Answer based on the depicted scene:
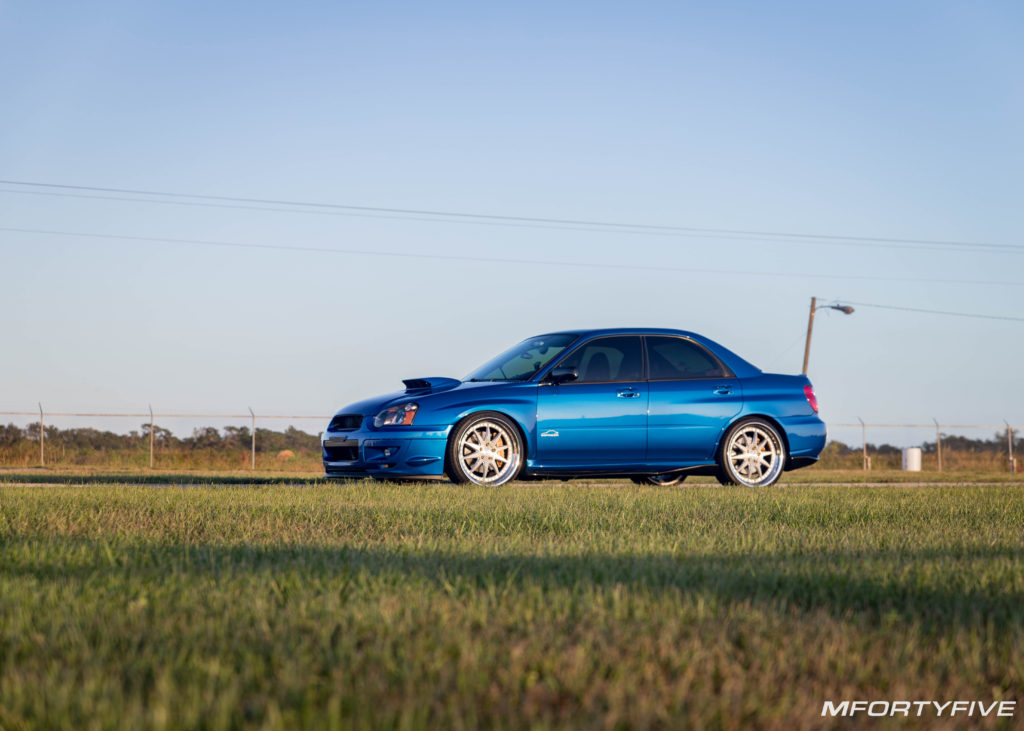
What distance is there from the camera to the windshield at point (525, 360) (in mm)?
11602

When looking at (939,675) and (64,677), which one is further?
(939,675)

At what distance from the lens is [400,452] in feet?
35.4

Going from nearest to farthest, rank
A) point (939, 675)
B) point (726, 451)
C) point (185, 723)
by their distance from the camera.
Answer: point (185, 723)
point (939, 675)
point (726, 451)

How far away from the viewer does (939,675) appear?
3.05m

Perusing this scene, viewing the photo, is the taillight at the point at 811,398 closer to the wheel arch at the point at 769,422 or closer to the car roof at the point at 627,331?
the wheel arch at the point at 769,422

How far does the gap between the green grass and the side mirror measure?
460 centimetres

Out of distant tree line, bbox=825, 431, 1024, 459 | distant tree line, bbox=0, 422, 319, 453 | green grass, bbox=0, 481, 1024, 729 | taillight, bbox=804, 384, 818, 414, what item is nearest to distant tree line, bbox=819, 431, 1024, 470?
distant tree line, bbox=825, 431, 1024, 459

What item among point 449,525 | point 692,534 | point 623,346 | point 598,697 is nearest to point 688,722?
point 598,697

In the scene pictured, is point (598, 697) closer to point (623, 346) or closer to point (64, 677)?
point (64, 677)

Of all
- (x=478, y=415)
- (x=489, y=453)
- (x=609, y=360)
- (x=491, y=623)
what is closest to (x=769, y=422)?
(x=609, y=360)

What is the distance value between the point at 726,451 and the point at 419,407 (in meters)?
3.59

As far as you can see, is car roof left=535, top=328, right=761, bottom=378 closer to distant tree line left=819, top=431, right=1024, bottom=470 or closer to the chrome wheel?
the chrome wheel

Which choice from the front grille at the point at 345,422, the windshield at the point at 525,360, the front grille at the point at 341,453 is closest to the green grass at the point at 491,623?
the front grille at the point at 341,453

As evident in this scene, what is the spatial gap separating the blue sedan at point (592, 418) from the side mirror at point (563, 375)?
15 mm
